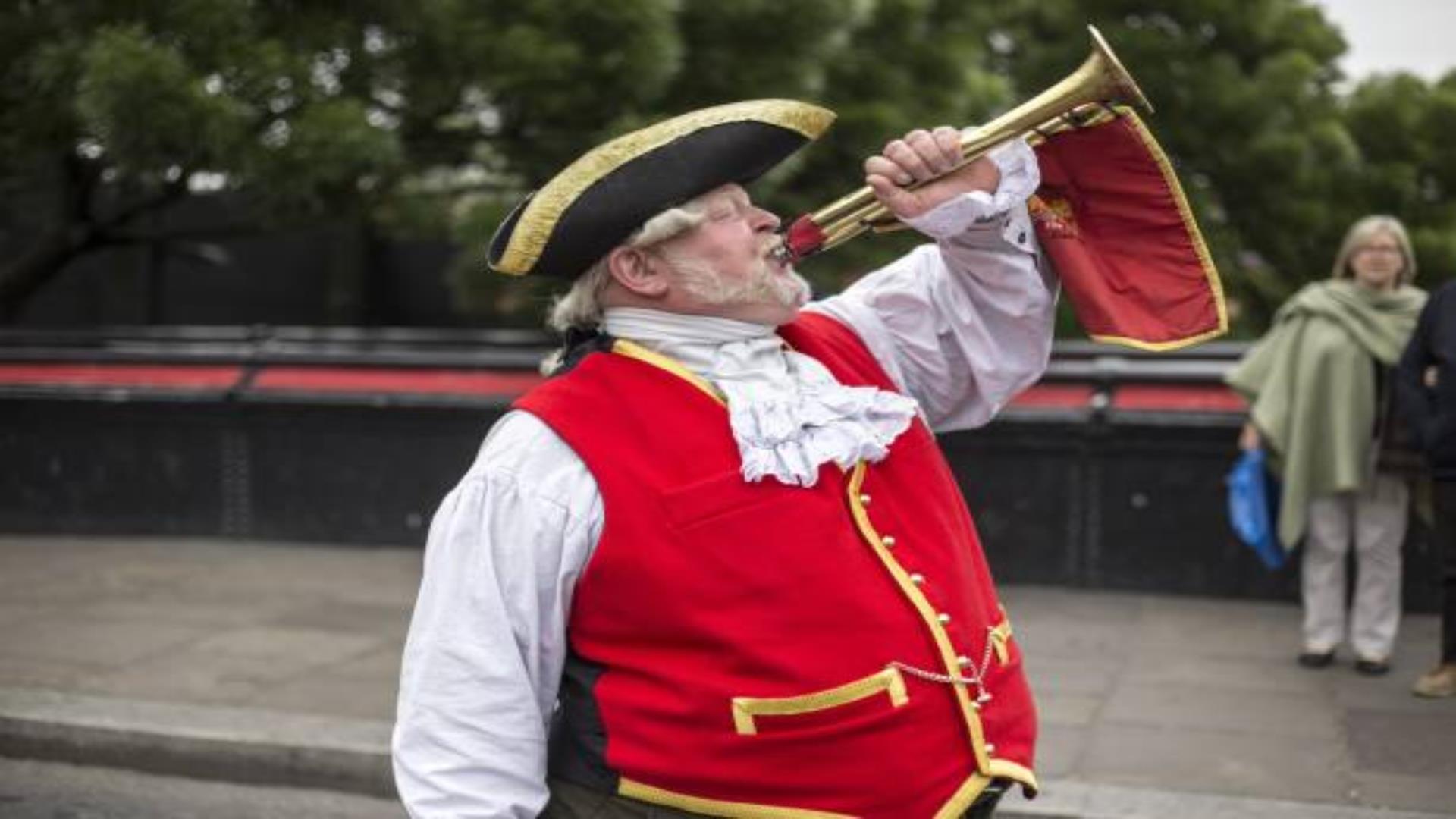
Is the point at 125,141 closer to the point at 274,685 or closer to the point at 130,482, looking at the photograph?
the point at 130,482

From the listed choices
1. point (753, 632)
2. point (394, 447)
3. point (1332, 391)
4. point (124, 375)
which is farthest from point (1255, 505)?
point (124, 375)

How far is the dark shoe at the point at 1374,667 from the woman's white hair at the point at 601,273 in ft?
17.6

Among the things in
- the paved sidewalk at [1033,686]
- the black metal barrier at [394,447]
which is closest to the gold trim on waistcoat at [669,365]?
the paved sidewalk at [1033,686]

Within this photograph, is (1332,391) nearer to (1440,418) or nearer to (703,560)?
(1440,418)

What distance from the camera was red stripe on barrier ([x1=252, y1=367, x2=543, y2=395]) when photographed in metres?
10.2

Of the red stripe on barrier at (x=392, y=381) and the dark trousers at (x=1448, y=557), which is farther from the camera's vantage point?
the red stripe on barrier at (x=392, y=381)

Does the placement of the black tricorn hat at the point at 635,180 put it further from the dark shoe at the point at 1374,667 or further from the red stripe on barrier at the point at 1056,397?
the red stripe on barrier at the point at 1056,397

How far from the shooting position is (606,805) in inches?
98.3

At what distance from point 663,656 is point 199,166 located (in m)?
8.85

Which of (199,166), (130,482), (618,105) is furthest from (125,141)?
(618,105)

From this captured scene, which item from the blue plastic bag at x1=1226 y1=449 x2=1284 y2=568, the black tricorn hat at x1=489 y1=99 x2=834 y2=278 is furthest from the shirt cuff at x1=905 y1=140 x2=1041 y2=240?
the blue plastic bag at x1=1226 y1=449 x2=1284 y2=568

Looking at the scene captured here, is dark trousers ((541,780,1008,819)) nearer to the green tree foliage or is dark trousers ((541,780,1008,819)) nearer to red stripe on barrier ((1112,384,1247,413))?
the green tree foliage

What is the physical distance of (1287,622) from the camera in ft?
27.3

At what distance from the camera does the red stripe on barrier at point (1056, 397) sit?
9.08 meters
